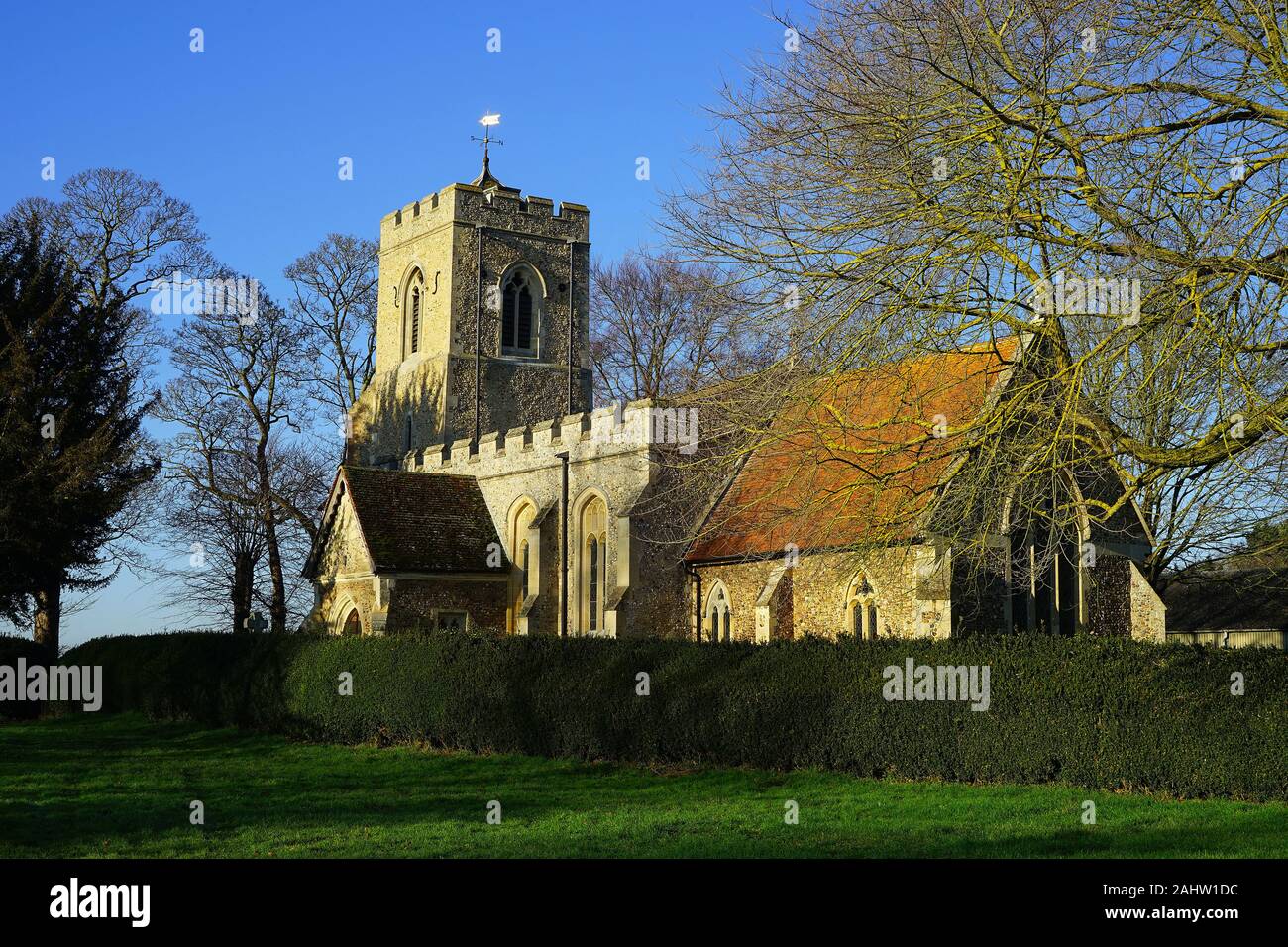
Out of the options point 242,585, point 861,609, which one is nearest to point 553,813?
point 861,609

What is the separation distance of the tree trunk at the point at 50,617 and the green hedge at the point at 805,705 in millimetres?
8275

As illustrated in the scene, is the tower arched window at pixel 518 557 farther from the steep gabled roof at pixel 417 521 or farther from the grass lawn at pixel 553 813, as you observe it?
the grass lawn at pixel 553 813

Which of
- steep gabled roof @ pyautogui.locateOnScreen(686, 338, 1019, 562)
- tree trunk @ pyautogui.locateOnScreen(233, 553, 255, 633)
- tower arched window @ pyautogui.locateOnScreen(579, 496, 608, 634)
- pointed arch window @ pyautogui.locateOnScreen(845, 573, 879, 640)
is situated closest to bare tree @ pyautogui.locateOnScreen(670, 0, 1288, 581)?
steep gabled roof @ pyautogui.locateOnScreen(686, 338, 1019, 562)

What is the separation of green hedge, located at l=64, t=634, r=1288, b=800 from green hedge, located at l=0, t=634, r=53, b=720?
5.66m

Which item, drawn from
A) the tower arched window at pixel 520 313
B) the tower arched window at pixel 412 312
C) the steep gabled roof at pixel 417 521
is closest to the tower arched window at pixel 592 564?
the steep gabled roof at pixel 417 521

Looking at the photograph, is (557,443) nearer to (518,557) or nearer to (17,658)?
(518,557)

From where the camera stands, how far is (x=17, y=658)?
2791 cm

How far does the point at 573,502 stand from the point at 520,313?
12.0 m

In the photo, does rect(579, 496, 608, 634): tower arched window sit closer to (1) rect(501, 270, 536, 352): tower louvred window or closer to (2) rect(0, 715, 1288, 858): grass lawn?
(2) rect(0, 715, 1288, 858): grass lawn

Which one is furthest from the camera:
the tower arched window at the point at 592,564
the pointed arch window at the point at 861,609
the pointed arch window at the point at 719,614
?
the tower arched window at the point at 592,564

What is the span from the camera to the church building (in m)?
14.8

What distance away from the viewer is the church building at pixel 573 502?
14773mm
